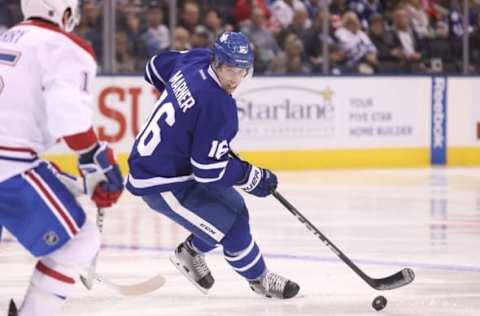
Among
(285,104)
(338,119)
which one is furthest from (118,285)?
(338,119)

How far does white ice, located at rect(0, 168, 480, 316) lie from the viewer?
16.1 ft

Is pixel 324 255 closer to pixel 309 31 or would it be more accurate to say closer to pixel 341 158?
pixel 341 158

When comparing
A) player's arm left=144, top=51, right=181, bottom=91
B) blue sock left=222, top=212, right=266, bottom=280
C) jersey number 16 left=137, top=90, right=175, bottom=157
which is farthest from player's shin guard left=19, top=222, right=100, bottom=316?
player's arm left=144, top=51, right=181, bottom=91

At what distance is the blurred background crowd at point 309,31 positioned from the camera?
1085cm

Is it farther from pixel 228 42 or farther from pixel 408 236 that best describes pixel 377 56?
pixel 228 42

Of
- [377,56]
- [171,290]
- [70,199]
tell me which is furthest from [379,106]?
[70,199]

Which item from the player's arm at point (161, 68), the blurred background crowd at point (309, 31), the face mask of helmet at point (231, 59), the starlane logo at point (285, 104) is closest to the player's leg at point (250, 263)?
the face mask of helmet at point (231, 59)

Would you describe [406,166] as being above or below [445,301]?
below

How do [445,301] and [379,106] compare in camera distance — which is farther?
[379,106]

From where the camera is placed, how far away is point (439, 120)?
1245cm

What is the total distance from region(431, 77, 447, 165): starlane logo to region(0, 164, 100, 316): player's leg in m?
9.04

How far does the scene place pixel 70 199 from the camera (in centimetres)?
364

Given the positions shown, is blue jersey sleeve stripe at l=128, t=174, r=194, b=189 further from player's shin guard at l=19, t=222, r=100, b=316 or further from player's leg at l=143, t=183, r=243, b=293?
player's shin guard at l=19, t=222, r=100, b=316

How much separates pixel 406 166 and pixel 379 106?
0.65 metres
